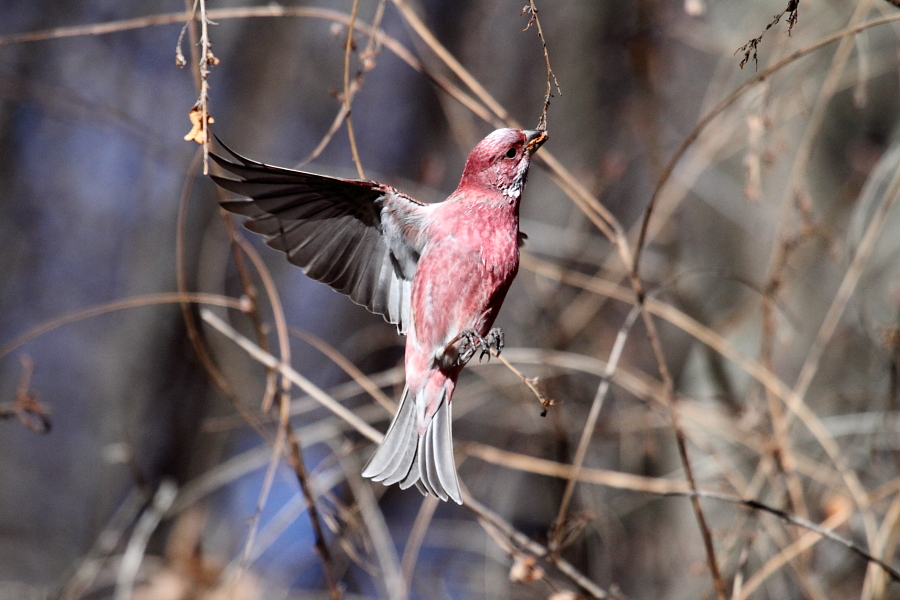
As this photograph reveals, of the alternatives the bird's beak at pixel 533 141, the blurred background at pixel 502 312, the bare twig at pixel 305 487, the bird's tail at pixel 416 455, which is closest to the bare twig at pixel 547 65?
the bird's beak at pixel 533 141

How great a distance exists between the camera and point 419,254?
1.87 metres

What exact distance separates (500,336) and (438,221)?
31cm

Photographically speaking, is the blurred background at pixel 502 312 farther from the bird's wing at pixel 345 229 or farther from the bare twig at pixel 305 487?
the bird's wing at pixel 345 229

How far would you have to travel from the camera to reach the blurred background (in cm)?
351

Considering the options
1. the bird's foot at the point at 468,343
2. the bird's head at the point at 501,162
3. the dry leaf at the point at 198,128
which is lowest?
the bird's foot at the point at 468,343

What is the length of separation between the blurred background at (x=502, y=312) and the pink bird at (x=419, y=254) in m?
1.01

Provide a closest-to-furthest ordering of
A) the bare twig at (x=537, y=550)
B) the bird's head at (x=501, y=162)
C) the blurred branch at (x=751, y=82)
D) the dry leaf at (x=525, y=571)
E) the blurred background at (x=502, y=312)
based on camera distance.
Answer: the blurred branch at (x=751, y=82) → the bird's head at (x=501, y=162) → the bare twig at (x=537, y=550) → the dry leaf at (x=525, y=571) → the blurred background at (x=502, y=312)

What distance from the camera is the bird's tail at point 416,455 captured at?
1.68 metres

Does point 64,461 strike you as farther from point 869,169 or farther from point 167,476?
point 869,169

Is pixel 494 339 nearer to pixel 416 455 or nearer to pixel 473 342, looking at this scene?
pixel 473 342

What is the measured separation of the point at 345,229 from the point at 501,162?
483 mm

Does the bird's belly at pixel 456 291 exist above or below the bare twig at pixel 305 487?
above

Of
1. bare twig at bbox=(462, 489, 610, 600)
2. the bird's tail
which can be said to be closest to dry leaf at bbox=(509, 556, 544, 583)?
bare twig at bbox=(462, 489, 610, 600)

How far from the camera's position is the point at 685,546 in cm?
458
